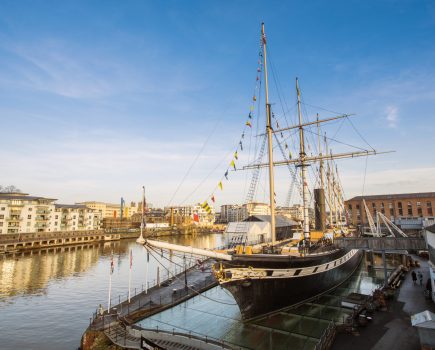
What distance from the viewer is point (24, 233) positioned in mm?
72500

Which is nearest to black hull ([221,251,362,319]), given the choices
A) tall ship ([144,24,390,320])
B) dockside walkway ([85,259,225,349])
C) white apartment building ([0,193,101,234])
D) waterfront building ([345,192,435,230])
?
tall ship ([144,24,390,320])

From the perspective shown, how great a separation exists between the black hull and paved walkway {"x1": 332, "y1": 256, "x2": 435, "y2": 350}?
4542 millimetres

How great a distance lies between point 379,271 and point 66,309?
39.9 m

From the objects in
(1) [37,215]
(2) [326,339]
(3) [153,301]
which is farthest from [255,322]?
(1) [37,215]

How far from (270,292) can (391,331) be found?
6.94 meters

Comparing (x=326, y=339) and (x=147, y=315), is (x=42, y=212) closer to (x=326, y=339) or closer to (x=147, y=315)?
(x=147, y=315)

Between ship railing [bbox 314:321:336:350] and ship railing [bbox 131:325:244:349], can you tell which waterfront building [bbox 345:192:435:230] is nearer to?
ship railing [bbox 314:321:336:350]

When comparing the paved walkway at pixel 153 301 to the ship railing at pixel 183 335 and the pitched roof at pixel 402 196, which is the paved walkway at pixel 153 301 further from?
the pitched roof at pixel 402 196

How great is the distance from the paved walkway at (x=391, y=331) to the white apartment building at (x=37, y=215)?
292ft

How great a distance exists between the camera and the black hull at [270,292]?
1702cm

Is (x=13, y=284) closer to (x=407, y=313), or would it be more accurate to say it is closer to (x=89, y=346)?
(x=89, y=346)

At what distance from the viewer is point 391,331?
1466 cm

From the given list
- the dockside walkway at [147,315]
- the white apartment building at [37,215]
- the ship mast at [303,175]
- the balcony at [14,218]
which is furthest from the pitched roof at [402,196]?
the balcony at [14,218]

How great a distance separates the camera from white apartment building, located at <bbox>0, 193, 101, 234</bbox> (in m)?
74.4
